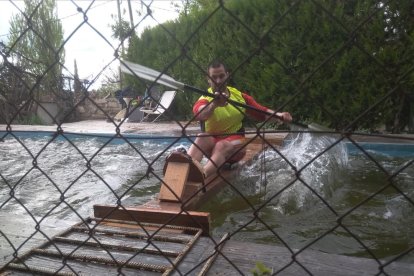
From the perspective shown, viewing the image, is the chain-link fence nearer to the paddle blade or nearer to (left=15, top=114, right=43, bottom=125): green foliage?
the paddle blade

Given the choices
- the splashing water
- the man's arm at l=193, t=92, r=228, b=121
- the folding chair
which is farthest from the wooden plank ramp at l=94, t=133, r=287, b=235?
the folding chair

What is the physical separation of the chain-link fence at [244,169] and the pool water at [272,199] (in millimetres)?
16

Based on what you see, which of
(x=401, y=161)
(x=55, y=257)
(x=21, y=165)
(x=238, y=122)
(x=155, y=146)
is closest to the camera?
(x=55, y=257)

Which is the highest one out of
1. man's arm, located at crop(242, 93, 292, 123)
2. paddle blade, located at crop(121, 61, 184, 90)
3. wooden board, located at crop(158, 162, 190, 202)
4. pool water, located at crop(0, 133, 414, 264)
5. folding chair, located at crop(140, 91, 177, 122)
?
folding chair, located at crop(140, 91, 177, 122)

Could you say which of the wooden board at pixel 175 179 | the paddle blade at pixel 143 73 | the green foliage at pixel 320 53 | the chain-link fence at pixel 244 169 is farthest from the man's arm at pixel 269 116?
the green foliage at pixel 320 53

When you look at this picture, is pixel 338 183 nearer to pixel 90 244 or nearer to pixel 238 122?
pixel 238 122

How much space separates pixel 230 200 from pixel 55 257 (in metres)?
1.77

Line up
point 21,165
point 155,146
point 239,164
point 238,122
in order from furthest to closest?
point 155,146
point 21,165
point 238,122
point 239,164

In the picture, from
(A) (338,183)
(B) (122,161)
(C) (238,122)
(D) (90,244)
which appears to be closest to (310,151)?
(A) (338,183)

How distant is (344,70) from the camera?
5.83m

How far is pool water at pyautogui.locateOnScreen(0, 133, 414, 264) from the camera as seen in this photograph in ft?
7.38

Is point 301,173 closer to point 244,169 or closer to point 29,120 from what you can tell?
point 244,169

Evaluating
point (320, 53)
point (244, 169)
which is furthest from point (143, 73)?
point (320, 53)

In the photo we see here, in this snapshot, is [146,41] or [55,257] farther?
[146,41]
